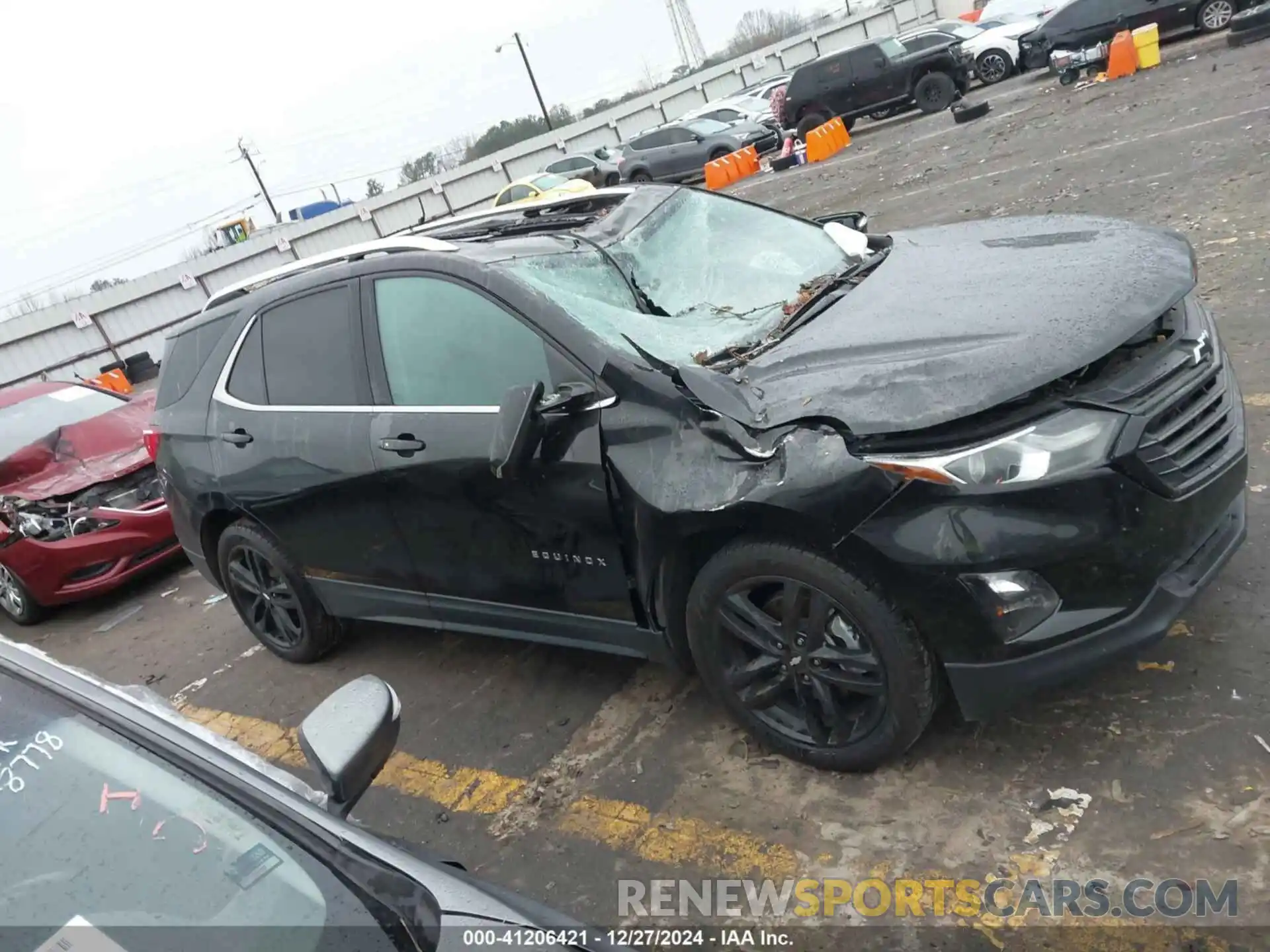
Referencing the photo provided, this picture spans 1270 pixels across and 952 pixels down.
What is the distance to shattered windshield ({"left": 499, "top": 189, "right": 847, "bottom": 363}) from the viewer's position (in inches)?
125

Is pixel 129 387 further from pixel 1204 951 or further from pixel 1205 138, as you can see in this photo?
pixel 1204 951

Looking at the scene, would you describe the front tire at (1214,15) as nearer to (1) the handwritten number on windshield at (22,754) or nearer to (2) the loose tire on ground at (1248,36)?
(2) the loose tire on ground at (1248,36)

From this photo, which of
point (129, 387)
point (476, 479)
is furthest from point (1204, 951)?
point (129, 387)

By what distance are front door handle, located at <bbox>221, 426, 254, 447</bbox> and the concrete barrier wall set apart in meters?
24.1

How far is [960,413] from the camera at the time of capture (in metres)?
2.36

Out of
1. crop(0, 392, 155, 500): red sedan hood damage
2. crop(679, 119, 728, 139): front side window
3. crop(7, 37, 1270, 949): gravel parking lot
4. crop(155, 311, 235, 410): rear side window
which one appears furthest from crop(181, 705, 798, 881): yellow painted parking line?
crop(679, 119, 728, 139): front side window

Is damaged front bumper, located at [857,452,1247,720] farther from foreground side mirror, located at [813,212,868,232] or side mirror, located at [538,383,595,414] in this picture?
foreground side mirror, located at [813,212,868,232]

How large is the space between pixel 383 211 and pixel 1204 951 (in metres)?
36.3

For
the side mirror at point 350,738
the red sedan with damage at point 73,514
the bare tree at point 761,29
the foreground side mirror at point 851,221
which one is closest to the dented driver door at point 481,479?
the side mirror at point 350,738

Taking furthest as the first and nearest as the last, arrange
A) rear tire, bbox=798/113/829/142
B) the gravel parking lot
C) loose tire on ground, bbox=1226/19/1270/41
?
1. rear tire, bbox=798/113/829/142
2. loose tire on ground, bbox=1226/19/1270/41
3. the gravel parking lot

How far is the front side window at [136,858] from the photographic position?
5.10 feet

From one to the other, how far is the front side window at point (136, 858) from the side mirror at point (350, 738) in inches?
5.9

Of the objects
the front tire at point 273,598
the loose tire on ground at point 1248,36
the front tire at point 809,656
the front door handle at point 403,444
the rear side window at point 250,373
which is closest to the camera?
the front tire at point 809,656

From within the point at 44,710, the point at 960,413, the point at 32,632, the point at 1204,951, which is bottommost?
the point at 1204,951
